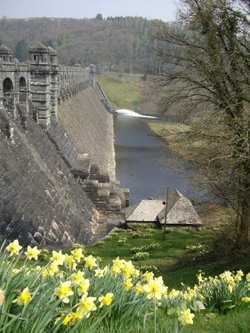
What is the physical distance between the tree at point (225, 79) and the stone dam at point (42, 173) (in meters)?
7.22

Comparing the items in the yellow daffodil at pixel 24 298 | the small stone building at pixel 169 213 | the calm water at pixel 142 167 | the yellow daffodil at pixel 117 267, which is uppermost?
the yellow daffodil at pixel 24 298

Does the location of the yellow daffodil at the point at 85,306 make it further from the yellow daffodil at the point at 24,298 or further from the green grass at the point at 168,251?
the green grass at the point at 168,251

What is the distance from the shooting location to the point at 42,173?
20.8m

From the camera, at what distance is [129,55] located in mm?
171375

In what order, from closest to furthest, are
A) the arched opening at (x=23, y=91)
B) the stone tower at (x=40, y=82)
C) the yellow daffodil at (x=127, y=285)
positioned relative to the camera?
the yellow daffodil at (x=127, y=285) < the arched opening at (x=23, y=91) < the stone tower at (x=40, y=82)

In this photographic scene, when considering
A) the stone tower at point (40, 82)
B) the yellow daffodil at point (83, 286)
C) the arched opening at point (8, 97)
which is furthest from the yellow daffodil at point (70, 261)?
the stone tower at point (40, 82)

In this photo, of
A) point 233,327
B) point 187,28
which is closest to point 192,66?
point 187,28

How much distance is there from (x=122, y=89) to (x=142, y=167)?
89.2m

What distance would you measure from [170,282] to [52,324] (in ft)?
30.7

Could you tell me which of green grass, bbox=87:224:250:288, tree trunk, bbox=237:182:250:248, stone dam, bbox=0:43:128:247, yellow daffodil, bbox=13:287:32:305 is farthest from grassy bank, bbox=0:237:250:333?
stone dam, bbox=0:43:128:247

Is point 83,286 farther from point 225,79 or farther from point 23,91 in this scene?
point 23,91

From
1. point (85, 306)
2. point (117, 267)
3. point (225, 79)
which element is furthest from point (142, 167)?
point (85, 306)

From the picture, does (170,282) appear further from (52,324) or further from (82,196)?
(82,196)

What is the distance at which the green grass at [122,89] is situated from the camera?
12681 centimetres
